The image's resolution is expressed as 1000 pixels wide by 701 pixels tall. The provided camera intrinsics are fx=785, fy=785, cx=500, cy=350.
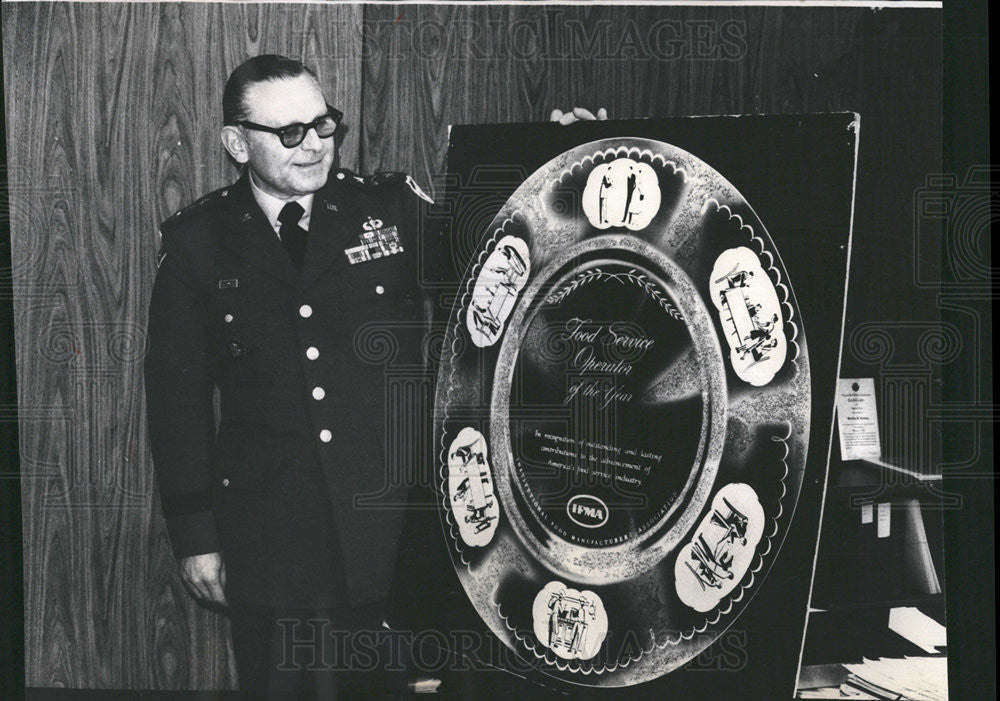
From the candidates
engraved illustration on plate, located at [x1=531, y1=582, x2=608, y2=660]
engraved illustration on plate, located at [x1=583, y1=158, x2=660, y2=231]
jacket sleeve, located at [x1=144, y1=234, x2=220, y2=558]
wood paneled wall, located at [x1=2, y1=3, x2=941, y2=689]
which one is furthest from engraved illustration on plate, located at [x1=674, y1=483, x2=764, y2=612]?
jacket sleeve, located at [x1=144, y1=234, x2=220, y2=558]

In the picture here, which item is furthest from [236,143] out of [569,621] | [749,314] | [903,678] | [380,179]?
[903,678]

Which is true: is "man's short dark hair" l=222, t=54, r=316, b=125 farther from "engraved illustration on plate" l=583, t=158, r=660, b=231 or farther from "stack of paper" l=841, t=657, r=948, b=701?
"stack of paper" l=841, t=657, r=948, b=701

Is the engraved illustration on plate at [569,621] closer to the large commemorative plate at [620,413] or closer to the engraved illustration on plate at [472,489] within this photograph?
the large commemorative plate at [620,413]

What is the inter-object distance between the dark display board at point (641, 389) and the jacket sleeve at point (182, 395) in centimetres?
57

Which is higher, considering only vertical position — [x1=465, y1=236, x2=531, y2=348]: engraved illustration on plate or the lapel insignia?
the lapel insignia

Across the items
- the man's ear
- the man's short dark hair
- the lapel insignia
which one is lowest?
the lapel insignia

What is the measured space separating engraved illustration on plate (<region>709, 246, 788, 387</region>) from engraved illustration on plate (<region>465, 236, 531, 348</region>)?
440 mm

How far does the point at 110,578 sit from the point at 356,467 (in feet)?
2.24

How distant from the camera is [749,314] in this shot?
1.72m

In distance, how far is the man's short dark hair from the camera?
1856 mm

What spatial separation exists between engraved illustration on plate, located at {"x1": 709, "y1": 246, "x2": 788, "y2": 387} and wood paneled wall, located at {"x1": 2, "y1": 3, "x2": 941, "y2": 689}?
0.26 meters

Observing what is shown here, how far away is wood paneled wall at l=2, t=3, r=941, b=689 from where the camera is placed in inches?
71.2

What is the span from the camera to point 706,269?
1.74 m

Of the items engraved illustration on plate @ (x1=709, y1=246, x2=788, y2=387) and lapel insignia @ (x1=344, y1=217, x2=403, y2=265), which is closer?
engraved illustration on plate @ (x1=709, y1=246, x2=788, y2=387)
